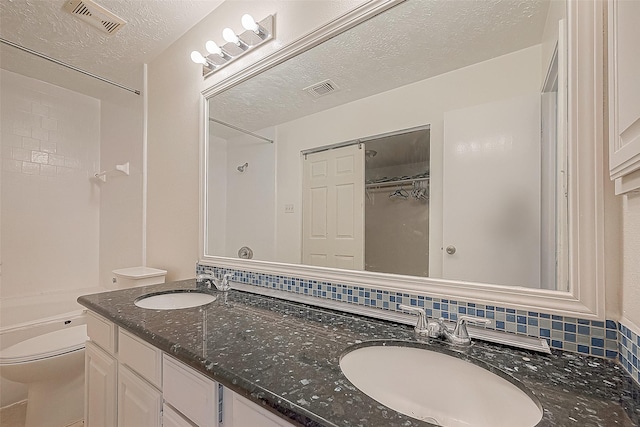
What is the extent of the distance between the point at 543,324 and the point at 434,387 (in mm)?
323

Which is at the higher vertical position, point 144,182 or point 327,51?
point 327,51

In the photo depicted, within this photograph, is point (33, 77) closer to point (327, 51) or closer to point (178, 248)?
point (178, 248)

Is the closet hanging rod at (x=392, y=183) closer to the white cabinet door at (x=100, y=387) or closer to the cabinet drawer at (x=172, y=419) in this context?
the cabinet drawer at (x=172, y=419)

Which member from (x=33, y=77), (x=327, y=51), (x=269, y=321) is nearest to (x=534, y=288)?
(x=269, y=321)

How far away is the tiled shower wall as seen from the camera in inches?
23.7

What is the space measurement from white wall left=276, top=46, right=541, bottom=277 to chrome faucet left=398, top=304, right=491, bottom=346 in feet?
0.51

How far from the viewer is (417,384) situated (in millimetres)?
710

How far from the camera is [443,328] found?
2.51ft

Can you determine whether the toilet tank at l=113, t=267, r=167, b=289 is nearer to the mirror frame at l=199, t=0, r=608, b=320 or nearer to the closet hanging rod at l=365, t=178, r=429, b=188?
the closet hanging rod at l=365, t=178, r=429, b=188

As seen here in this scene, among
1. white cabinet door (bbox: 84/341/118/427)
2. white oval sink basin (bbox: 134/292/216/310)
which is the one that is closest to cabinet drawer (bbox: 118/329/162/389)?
white cabinet door (bbox: 84/341/118/427)

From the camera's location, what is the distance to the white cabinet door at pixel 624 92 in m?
0.48

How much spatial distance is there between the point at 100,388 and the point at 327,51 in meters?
1.71

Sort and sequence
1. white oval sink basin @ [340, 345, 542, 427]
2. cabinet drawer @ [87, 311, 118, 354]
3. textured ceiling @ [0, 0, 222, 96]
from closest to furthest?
1. white oval sink basin @ [340, 345, 542, 427]
2. cabinet drawer @ [87, 311, 118, 354]
3. textured ceiling @ [0, 0, 222, 96]

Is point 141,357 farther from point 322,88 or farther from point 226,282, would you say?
A: point 322,88
